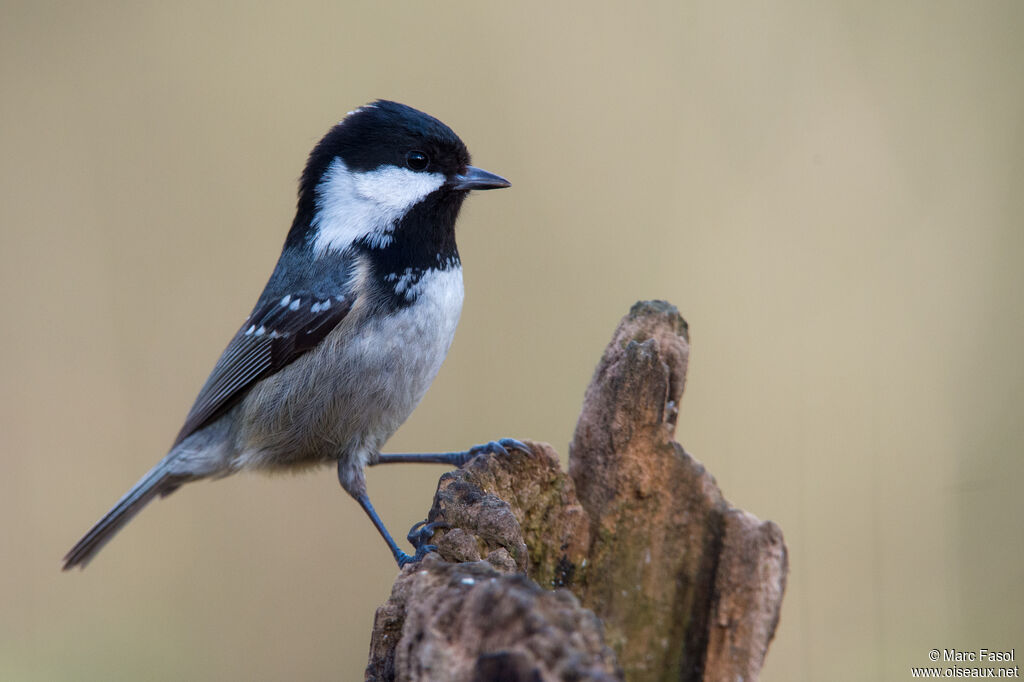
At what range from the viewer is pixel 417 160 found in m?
3.27

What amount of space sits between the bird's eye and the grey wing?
536mm

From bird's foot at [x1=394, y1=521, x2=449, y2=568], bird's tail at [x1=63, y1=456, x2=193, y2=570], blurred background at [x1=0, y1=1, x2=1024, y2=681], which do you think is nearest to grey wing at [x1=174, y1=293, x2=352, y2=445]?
bird's tail at [x1=63, y1=456, x2=193, y2=570]

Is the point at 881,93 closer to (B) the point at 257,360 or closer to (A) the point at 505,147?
(A) the point at 505,147

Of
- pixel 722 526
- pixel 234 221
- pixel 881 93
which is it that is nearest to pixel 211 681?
pixel 234 221

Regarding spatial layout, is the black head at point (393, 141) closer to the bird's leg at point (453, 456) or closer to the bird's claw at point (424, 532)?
the bird's leg at point (453, 456)

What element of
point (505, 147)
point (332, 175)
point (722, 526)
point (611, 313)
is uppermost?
point (505, 147)

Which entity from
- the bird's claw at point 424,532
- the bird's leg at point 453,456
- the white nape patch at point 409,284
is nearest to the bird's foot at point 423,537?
the bird's claw at point 424,532

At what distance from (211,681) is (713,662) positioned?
116 inches

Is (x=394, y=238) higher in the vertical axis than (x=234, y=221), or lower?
lower

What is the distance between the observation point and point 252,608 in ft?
14.8

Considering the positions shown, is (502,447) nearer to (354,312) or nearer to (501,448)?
(501,448)

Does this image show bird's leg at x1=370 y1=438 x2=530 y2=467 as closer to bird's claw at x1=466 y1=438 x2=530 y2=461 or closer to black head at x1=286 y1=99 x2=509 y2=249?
bird's claw at x1=466 y1=438 x2=530 y2=461

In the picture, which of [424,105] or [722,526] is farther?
[424,105]

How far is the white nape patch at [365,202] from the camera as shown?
3.19 m
